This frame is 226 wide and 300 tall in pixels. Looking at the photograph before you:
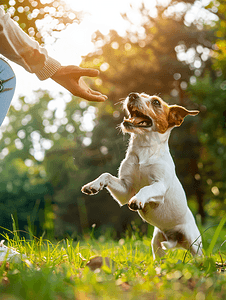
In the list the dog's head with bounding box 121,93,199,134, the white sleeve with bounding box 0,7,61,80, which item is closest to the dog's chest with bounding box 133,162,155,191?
the dog's head with bounding box 121,93,199,134

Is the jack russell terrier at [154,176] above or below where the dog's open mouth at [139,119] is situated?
below

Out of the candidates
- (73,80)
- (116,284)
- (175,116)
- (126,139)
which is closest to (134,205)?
(116,284)

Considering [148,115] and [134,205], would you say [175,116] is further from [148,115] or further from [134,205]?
[134,205]

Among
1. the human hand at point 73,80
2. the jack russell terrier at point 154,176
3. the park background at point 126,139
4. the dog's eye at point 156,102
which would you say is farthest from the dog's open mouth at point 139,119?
the park background at point 126,139

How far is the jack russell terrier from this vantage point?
310cm

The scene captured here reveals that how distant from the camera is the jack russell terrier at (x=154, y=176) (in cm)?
310

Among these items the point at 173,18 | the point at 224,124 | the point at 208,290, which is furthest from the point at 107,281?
the point at 173,18

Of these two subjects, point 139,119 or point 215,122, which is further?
point 215,122

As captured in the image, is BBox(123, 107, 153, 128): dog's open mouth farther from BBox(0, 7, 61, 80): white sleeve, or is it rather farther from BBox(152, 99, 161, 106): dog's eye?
BBox(0, 7, 61, 80): white sleeve

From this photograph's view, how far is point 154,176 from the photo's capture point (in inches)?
A: 120

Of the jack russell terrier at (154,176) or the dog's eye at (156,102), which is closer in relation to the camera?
the jack russell terrier at (154,176)

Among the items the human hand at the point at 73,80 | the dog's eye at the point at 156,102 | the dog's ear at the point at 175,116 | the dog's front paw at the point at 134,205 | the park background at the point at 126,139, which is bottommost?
the park background at the point at 126,139

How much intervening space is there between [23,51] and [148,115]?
1.45 meters

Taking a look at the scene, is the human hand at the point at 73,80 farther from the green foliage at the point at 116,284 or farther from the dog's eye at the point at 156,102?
the green foliage at the point at 116,284
